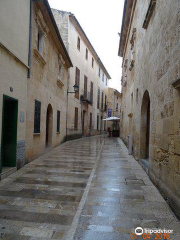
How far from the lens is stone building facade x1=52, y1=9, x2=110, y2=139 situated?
14.6 metres

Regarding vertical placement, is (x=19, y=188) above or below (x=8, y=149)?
below

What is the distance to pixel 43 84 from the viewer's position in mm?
8414

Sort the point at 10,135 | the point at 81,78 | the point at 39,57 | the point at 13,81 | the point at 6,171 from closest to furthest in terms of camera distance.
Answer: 1. the point at 6,171
2. the point at 13,81
3. the point at 10,135
4. the point at 39,57
5. the point at 81,78

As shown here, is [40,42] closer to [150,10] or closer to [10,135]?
[10,135]

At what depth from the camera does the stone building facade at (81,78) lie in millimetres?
14625

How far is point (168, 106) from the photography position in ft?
12.2

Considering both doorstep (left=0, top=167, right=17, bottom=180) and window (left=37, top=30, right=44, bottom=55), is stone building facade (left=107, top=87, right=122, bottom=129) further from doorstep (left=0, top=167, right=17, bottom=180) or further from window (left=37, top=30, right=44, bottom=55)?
doorstep (left=0, top=167, right=17, bottom=180)

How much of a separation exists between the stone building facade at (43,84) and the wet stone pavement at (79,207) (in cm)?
239

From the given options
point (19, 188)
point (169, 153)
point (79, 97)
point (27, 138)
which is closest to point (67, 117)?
point (79, 97)

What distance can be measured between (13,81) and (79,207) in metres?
3.67

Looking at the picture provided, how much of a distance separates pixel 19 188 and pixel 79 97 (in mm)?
14459

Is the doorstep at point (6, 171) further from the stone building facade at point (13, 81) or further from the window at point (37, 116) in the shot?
the window at point (37, 116)

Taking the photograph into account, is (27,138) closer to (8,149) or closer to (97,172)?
(8,149)

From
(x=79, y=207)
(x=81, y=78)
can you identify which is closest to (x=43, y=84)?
(x=79, y=207)
